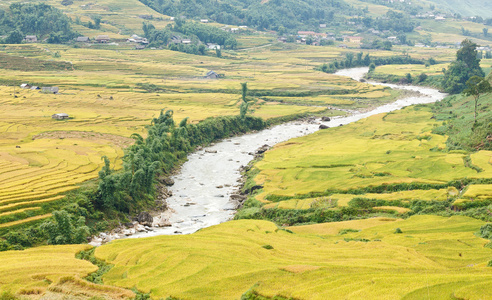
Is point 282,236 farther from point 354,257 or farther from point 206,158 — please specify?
→ point 206,158

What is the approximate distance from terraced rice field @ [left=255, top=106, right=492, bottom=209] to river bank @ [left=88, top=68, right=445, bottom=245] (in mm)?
4454

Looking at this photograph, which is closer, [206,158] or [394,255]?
[394,255]

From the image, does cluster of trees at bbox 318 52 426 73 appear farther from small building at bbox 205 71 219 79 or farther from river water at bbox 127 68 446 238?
river water at bbox 127 68 446 238

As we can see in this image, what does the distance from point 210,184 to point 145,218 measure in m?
14.6

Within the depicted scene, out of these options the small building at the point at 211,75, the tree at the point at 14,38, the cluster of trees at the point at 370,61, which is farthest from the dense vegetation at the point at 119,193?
the cluster of trees at the point at 370,61

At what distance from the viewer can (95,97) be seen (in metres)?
105

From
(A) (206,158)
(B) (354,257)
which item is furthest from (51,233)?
(A) (206,158)

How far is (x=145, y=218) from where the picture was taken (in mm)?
49688

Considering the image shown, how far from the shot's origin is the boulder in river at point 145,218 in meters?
49.3

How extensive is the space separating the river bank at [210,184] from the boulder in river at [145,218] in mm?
308

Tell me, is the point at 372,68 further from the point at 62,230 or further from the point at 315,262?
the point at 315,262

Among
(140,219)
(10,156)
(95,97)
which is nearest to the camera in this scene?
(140,219)

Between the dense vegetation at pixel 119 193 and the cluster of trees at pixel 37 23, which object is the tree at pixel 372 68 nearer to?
the dense vegetation at pixel 119 193

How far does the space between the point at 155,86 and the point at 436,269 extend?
10546 centimetres
